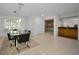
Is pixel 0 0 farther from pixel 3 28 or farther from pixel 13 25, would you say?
pixel 3 28

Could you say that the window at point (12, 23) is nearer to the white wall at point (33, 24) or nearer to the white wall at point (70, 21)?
the white wall at point (33, 24)

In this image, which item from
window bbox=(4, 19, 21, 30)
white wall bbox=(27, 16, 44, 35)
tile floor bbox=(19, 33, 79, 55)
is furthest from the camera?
white wall bbox=(27, 16, 44, 35)

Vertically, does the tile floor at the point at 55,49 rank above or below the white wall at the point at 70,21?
below

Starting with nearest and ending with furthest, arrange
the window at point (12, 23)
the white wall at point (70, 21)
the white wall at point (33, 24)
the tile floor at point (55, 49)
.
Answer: the tile floor at point (55, 49) → the window at point (12, 23) → the white wall at point (33, 24) → the white wall at point (70, 21)

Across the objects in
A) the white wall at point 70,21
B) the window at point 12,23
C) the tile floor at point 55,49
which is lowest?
the tile floor at point 55,49

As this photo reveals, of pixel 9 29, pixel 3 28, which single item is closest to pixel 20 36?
pixel 9 29

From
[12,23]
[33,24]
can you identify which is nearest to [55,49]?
[12,23]

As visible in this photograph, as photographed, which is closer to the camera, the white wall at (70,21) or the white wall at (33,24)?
the white wall at (33,24)

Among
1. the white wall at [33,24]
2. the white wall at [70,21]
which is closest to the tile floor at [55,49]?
the white wall at [33,24]

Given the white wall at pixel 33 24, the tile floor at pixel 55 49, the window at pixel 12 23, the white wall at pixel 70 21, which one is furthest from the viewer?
the white wall at pixel 70 21

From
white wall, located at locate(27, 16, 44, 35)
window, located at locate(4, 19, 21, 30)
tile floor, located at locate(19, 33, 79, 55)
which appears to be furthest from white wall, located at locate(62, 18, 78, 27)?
window, located at locate(4, 19, 21, 30)

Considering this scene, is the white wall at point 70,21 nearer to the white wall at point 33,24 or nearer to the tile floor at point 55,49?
the white wall at point 33,24

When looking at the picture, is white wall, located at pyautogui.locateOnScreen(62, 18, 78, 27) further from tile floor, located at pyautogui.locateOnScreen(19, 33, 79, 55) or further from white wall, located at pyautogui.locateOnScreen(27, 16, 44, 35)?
tile floor, located at pyautogui.locateOnScreen(19, 33, 79, 55)

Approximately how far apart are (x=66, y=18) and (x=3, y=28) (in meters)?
6.07
